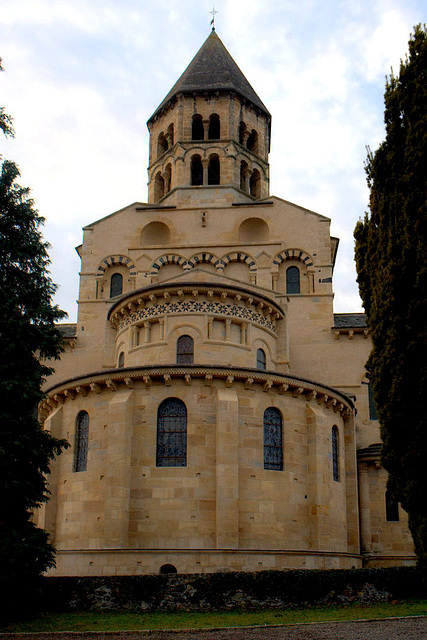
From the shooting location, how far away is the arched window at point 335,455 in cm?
2789

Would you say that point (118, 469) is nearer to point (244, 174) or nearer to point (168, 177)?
point (168, 177)

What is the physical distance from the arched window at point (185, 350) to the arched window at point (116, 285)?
451 inches

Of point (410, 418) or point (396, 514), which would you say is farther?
point (396, 514)

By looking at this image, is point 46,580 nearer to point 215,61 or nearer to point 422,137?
point 422,137

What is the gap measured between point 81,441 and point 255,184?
77.7 feet

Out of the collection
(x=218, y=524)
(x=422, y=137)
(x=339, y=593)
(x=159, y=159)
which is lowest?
(x=339, y=593)

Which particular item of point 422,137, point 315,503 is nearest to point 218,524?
point 315,503

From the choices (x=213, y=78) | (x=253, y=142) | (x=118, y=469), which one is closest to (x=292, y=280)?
(x=253, y=142)

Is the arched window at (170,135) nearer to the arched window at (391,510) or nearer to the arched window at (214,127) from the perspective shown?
the arched window at (214,127)

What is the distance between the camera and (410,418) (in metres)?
17.4

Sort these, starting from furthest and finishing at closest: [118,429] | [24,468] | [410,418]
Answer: [118,429], [24,468], [410,418]

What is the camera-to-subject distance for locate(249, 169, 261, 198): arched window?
44125mm

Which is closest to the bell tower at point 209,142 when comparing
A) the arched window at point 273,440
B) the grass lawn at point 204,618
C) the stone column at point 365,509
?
the stone column at point 365,509

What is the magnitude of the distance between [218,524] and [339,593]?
5274 millimetres
